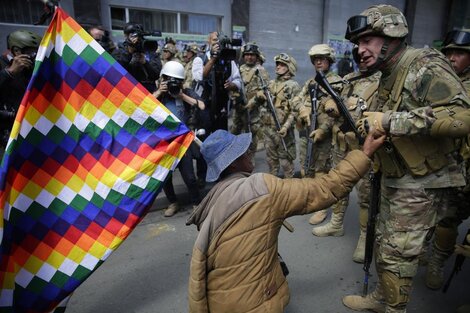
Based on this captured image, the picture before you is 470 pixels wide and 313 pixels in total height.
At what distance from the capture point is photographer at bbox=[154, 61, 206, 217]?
412cm

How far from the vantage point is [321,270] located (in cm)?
330

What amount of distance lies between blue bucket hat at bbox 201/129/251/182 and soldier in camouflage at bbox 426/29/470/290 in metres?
2.07

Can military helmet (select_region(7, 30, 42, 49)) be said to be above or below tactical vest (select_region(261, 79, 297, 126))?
above

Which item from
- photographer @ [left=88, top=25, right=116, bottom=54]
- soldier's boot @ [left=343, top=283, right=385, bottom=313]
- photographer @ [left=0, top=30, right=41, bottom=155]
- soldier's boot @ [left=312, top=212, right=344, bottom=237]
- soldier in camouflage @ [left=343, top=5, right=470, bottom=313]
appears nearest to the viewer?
soldier in camouflage @ [left=343, top=5, right=470, bottom=313]

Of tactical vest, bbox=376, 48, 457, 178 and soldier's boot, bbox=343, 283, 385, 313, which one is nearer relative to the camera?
tactical vest, bbox=376, 48, 457, 178

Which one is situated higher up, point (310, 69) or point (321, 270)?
point (310, 69)

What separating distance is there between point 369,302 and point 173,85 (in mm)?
3016

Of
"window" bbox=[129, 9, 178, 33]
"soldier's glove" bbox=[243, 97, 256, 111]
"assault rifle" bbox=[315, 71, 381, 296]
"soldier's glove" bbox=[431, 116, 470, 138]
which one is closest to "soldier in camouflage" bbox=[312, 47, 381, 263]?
"assault rifle" bbox=[315, 71, 381, 296]

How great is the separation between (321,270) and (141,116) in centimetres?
226

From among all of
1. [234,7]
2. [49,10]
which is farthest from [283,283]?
[234,7]

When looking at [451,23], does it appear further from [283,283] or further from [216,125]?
[283,283]

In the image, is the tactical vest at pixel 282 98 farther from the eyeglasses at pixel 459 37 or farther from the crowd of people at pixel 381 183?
the eyeglasses at pixel 459 37

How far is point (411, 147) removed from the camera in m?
2.10

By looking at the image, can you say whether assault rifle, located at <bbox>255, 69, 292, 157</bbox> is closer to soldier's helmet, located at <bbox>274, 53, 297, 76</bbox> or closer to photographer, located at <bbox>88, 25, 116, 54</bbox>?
soldier's helmet, located at <bbox>274, 53, 297, 76</bbox>
